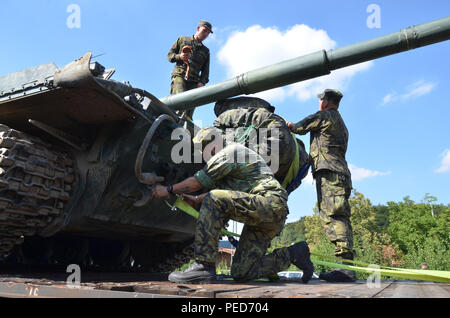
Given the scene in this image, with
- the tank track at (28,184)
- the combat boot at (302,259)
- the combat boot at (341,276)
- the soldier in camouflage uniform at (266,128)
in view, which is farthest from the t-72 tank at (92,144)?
the combat boot at (341,276)

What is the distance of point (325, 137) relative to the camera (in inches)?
206

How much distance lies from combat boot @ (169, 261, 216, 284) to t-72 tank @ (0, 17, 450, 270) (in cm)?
90

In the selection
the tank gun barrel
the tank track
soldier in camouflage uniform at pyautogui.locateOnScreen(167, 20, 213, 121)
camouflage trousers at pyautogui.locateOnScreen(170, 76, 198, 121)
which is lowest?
the tank track

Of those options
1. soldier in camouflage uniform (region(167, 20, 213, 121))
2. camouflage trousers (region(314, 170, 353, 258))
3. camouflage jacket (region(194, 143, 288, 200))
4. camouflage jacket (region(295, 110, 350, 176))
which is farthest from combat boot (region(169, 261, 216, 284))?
soldier in camouflage uniform (region(167, 20, 213, 121))

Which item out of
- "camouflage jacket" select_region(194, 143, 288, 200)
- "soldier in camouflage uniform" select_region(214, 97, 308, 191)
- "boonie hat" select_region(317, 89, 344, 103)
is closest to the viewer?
"camouflage jacket" select_region(194, 143, 288, 200)

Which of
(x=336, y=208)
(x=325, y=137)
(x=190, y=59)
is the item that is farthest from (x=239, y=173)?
(x=190, y=59)

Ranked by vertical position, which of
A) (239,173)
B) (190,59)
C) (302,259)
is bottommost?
(302,259)

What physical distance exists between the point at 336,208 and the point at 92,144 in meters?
2.84

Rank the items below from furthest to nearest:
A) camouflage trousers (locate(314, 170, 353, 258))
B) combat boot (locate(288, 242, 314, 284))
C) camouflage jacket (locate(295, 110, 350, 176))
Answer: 1. camouflage jacket (locate(295, 110, 350, 176))
2. camouflage trousers (locate(314, 170, 353, 258))
3. combat boot (locate(288, 242, 314, 284))

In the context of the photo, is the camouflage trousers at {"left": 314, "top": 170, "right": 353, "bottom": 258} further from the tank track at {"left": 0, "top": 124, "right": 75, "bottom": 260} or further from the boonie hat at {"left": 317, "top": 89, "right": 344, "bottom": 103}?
the tank track at {"left": 0, "top": 124, "right": 75, "bottom": 260}

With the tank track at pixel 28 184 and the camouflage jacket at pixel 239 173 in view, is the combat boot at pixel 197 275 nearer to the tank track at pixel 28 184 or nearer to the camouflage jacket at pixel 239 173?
the camouflage jacket at pixel 239 173

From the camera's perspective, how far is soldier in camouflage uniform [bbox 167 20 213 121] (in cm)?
674

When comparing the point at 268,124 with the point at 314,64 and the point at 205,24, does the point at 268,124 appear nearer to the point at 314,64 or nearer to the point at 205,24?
the point at 314,64
